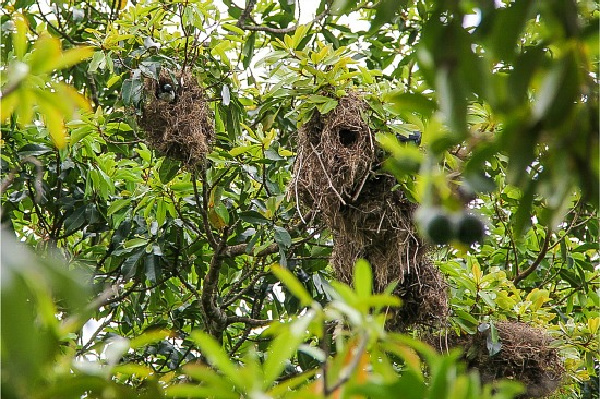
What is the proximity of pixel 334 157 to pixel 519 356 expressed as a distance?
0.99 metres

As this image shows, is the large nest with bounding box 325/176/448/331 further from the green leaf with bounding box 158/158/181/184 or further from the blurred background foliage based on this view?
the green leaf with bounding box 158/158/181/184

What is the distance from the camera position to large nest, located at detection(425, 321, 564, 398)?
8.93 feet

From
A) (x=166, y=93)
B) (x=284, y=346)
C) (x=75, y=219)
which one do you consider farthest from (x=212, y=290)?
(x=284, y=346)

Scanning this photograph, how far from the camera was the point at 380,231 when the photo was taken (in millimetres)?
2352

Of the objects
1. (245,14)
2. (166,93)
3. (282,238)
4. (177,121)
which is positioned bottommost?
(282,238)

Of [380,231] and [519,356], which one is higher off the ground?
[380,231]

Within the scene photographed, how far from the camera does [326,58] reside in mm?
2480

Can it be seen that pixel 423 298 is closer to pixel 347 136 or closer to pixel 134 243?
pixel 347 136

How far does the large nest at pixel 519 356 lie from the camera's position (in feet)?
8.93

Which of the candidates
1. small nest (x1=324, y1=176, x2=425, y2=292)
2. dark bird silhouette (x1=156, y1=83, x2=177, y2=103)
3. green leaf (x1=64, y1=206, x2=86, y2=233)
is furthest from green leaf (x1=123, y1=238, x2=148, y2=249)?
small nest (x1=324, y1=176, x2=425, y2=292)

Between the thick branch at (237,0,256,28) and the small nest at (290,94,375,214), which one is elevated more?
the thick branch at (237,0,256,28)

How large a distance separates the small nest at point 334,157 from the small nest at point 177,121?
1.28ft

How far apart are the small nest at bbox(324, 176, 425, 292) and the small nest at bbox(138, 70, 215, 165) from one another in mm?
549

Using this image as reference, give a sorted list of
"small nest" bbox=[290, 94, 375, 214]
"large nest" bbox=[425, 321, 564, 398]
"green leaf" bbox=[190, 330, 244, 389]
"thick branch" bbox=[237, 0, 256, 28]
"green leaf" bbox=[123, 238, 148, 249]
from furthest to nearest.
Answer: "thick branch" bbox=[237, 0, 256, 28]
"green leaf" bbox=[123, 238, 148, 249]
"large nest" bbox=[425, 321, 564, 398]
"small nest" bbox=[290, 94, 375, 214]
"green leaf" bbox=[190, 330, 244, 389]
